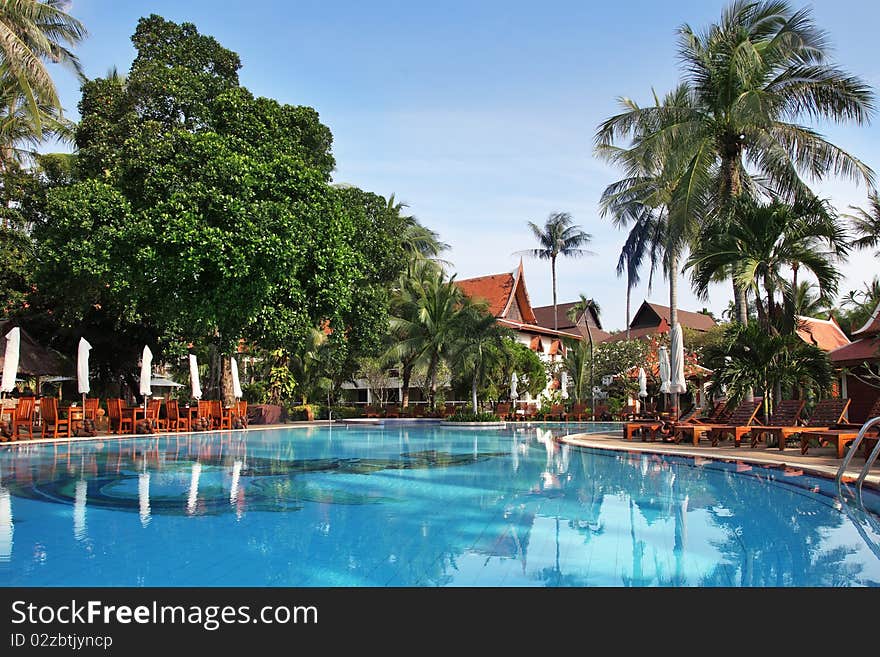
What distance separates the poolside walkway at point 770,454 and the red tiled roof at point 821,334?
518 inches

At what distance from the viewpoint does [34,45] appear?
19875mm

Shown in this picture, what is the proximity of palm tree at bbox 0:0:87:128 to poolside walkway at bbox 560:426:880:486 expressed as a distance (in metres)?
14.5

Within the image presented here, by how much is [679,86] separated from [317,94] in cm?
1079

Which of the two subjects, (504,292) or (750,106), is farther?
(504,292)

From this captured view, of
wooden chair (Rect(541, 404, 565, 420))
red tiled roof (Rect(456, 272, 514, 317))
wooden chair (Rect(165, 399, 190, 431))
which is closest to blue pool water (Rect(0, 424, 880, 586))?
wooden chair (Rect(165, 399, 190, 431))

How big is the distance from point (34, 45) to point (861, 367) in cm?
2618

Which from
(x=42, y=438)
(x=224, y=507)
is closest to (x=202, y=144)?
(x=42, y=438)

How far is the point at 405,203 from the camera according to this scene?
127 ft

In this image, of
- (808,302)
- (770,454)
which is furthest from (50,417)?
(808,302)

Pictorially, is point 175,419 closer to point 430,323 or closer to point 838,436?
point 430,323

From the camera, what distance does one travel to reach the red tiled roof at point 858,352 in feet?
60.1

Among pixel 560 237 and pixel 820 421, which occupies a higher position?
pixel 560 237

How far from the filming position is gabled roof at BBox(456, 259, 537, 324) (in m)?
40.5
